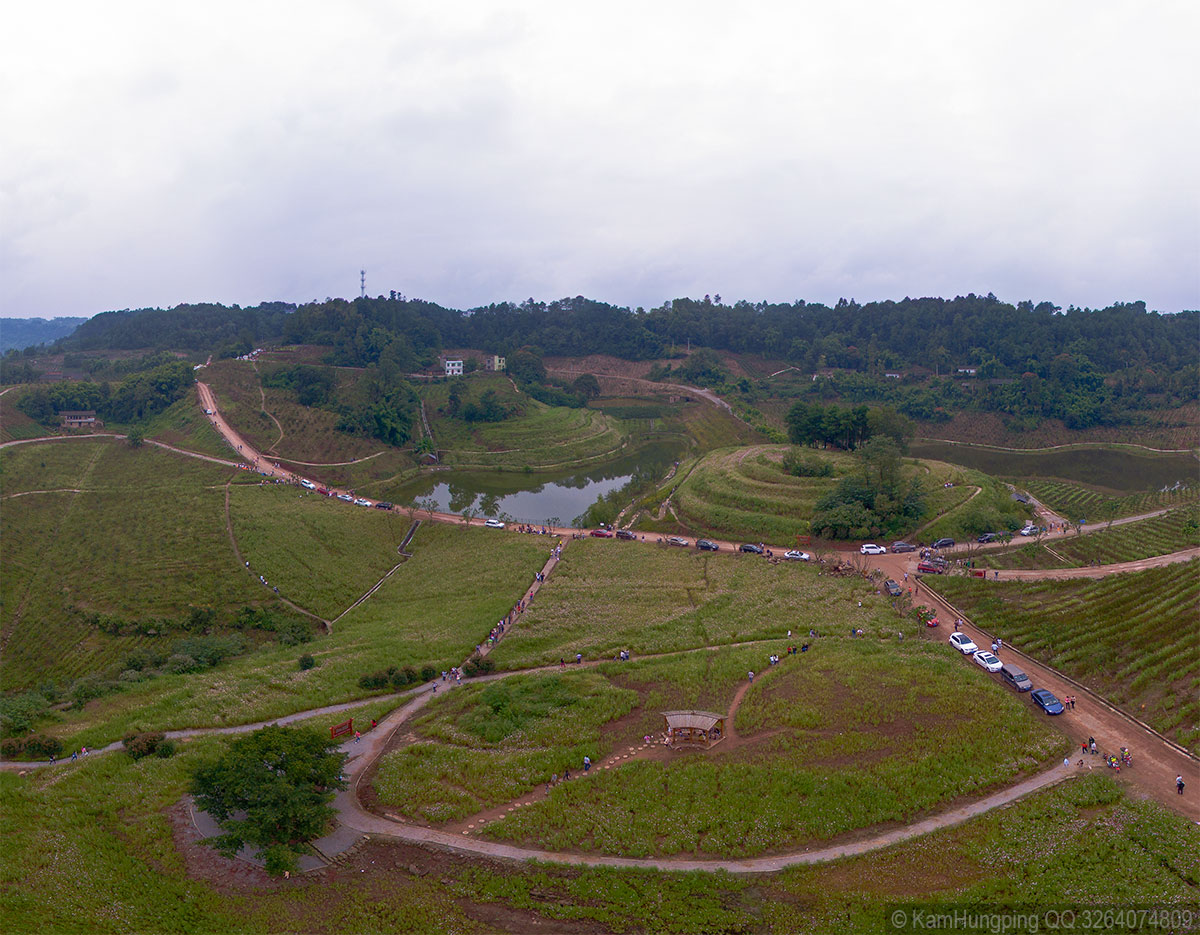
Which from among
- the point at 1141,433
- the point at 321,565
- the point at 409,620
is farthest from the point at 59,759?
the point at 1141,433

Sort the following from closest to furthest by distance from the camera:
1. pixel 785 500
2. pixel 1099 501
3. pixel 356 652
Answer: pixel 356 652 < pixel 785 500 < pixel 1099 501

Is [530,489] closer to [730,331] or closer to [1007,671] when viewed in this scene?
[1007,671]

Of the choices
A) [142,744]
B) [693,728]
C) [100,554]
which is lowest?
[142,744]

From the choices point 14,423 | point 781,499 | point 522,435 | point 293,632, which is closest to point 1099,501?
point 781,499

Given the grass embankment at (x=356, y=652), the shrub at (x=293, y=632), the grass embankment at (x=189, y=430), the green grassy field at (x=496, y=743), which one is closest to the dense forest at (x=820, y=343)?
the grass embankment at (x=189, y=430)

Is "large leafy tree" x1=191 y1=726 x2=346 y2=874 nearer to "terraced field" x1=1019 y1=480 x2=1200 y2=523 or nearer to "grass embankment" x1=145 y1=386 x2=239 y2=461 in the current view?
"terraced field" x1=1019 y1=480 x2=1200 y2=523

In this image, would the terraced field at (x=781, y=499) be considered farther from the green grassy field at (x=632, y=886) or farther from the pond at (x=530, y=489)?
the green grassy field at (x=632, y=886)
